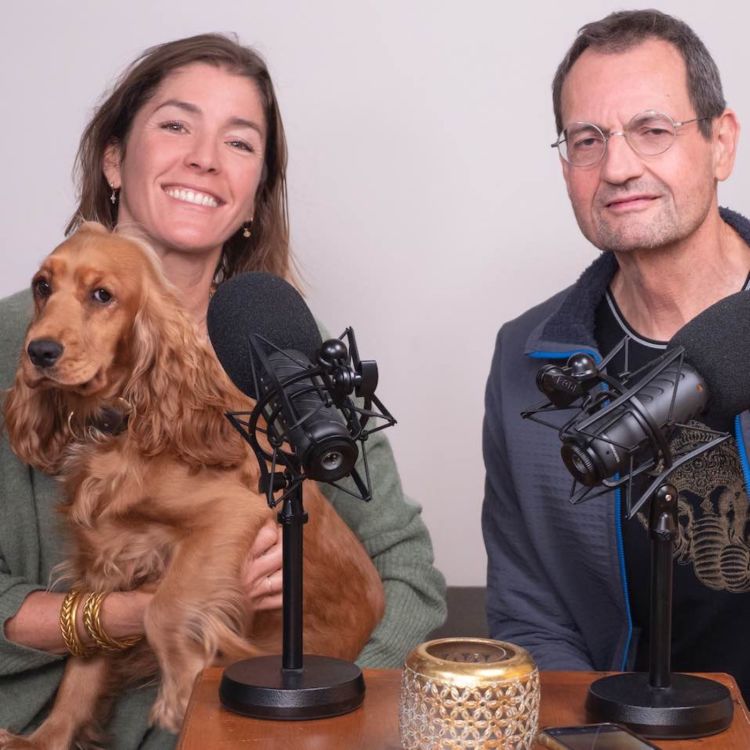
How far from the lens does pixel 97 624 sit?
1.95m

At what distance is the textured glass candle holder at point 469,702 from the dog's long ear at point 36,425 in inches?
45.0

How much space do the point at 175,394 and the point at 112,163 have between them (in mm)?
644

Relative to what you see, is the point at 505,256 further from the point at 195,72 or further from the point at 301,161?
the point at 195,72

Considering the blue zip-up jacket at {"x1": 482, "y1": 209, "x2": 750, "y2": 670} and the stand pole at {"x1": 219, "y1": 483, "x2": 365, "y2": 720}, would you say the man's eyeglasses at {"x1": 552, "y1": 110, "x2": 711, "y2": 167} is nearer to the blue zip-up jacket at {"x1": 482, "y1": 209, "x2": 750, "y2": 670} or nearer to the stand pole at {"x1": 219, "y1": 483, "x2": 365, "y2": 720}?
the blue zip-up jacket at {"x1": 482, "y1": 209, "x2": 750, "y2": 670}

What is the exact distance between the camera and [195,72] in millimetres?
2314

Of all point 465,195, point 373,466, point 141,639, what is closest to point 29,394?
point 141,639

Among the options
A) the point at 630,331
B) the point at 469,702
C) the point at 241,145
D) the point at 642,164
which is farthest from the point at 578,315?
the point at 469,702

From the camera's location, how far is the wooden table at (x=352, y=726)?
3.96 feet

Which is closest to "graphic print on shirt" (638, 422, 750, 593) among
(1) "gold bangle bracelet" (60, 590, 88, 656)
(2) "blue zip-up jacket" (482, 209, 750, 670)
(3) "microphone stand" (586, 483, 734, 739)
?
(2) "blue zip-up jacket" (482, 209, 750, 670)

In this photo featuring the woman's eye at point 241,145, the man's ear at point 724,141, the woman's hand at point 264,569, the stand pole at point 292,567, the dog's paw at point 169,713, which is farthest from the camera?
the woman's eye at point 241,145

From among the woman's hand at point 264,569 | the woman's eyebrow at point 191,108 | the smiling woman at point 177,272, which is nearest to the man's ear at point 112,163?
the smiling woman at point 177,272

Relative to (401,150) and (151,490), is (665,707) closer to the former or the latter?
(151,490)

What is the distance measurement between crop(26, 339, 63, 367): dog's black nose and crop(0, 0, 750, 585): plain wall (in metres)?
1.30

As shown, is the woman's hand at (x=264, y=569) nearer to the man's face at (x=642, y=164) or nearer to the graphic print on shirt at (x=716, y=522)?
the graphic print on shirt at (x=716, y=522)
